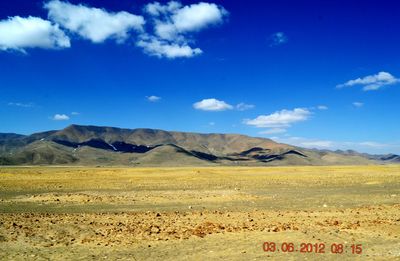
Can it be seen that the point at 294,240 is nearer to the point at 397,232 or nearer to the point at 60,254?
the point at 397,232

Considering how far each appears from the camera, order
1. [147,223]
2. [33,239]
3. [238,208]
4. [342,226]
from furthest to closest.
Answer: [238,208]
[147,223]
[342,226]
[33,239]

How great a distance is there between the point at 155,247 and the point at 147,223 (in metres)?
5.12

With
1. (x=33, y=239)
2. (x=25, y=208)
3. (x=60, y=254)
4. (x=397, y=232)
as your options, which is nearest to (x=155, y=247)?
(x=60, y=254)

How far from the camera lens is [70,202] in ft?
99.1

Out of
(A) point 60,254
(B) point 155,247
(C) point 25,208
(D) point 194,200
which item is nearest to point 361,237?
(B) point 155,247

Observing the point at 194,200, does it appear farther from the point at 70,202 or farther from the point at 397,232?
the point at 397,232

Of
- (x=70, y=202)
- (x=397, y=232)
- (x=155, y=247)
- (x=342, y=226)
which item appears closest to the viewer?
(x=155, y=247)

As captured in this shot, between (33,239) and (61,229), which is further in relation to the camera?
(61,229)
